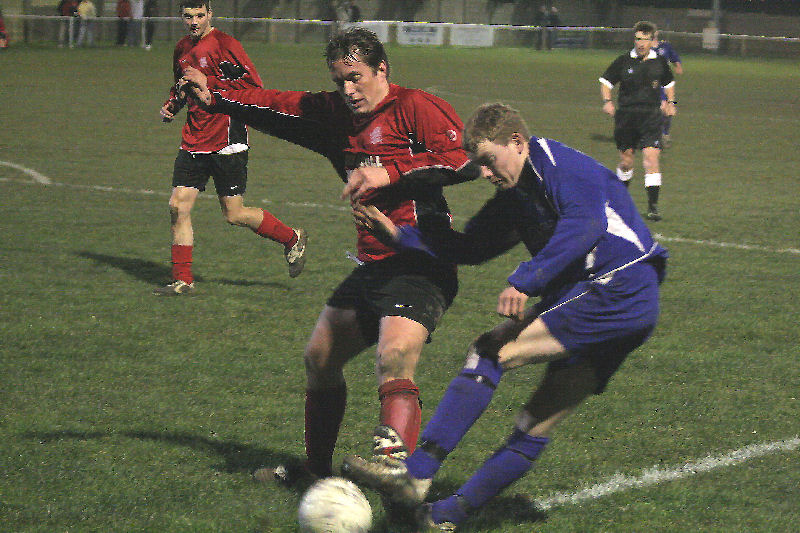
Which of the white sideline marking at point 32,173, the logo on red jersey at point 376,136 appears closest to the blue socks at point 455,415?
the logo on red jersey at point 376,136

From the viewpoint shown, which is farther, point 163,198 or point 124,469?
point 163,198

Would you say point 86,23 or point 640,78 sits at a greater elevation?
point 86,23

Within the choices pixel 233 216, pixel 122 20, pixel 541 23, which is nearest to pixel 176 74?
pixel 233 216

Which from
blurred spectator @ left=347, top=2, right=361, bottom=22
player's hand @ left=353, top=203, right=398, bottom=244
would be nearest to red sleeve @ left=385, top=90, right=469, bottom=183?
player's hand @ left=353, top=203, right=398, bottom=244

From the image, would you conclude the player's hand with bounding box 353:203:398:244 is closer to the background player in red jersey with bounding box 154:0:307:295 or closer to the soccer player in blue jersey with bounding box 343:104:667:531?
the soccer player in blue jersey with bounding box 343:104:667:531

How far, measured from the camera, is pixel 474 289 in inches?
385

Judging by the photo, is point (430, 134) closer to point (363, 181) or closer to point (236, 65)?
point (363, 181)

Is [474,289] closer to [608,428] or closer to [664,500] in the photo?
[608,428]

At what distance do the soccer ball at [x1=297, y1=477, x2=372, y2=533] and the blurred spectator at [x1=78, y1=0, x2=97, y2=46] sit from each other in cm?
4111

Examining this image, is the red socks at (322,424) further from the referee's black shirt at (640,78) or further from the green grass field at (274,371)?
the referee's black shirt at (640,78)

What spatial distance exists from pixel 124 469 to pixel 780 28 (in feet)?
227

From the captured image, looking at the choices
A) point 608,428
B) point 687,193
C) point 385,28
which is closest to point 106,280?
point 608,428

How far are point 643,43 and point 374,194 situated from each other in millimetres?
10887

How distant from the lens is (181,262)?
9.39 m
